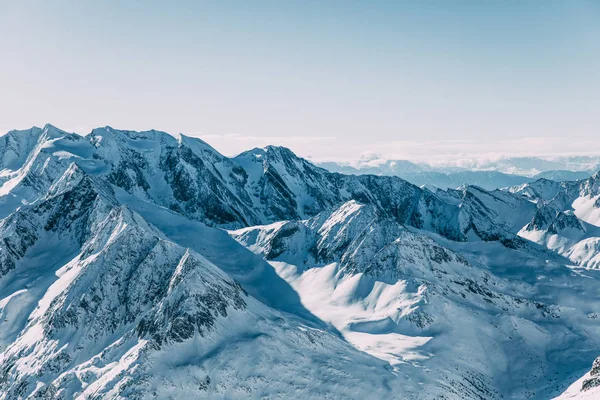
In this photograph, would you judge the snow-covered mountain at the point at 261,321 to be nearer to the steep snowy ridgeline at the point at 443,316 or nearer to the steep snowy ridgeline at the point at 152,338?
the steep snowy ridgeline at the point at 152,338

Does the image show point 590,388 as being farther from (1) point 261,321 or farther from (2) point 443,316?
(1) point 261,321

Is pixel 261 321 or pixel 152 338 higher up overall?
pixel 152 338

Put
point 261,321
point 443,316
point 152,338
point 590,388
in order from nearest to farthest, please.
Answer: point 590,388 → point 152,338 → point 261,321 → point 443,316

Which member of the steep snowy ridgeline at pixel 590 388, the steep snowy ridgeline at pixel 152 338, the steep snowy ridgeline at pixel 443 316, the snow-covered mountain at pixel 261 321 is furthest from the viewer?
the steep snowy ridgeline at pixel 443 316

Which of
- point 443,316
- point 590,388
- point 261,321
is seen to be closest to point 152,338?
point 261,321

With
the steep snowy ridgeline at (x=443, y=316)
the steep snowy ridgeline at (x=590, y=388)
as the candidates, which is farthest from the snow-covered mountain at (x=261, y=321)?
the steep snowy ridgeline at (x=590, y=388)

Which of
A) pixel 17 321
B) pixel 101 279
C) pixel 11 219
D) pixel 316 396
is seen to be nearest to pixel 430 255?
pixel 316 396
